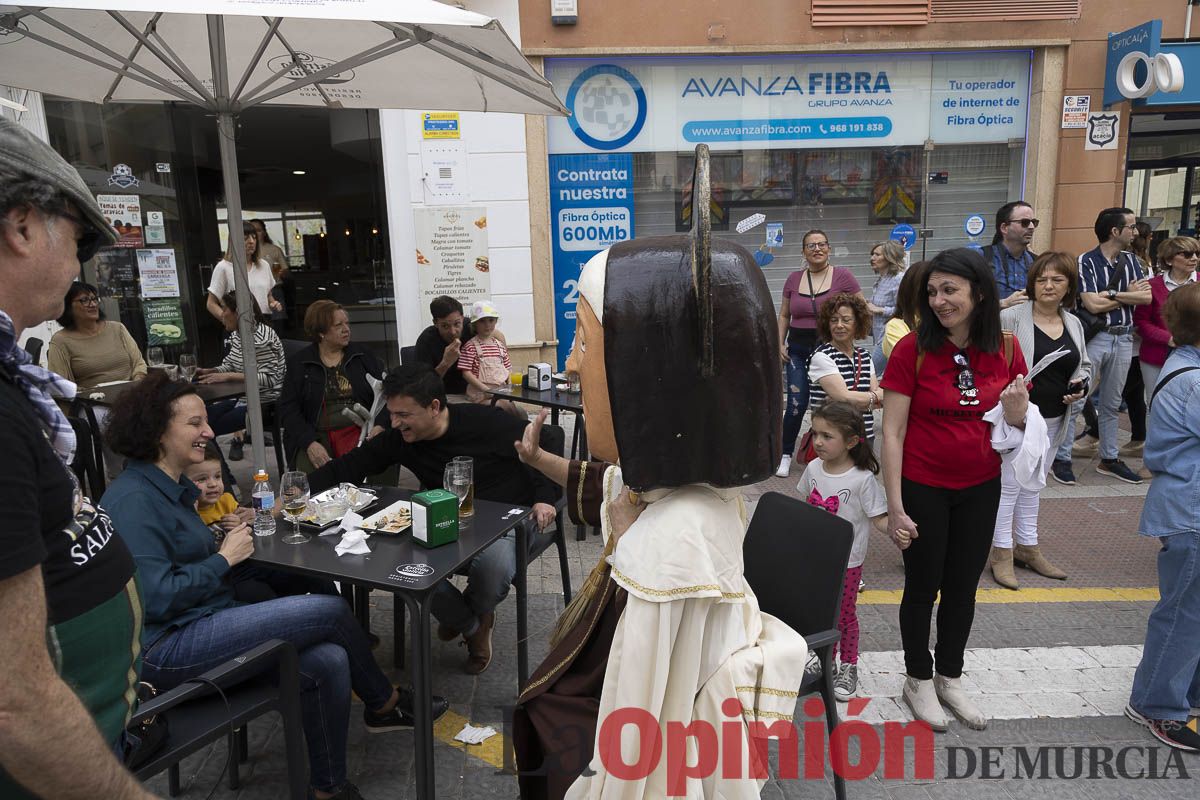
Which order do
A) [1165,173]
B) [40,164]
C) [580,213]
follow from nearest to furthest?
[40,164]
[580,213]
[1165,173]

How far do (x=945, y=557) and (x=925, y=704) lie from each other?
0.62 metres

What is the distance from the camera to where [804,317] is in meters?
6.36

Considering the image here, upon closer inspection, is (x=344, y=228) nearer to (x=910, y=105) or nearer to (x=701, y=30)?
(x=701, y=30)

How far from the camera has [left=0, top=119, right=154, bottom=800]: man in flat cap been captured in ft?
3.68

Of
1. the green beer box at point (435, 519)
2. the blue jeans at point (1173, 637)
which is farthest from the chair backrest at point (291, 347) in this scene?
the blue jeans at point (1173, 637)

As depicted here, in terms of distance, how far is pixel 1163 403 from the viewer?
2908 mm

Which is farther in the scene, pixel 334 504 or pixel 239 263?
pixel 239 263

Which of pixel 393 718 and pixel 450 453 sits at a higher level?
pixel 450 453

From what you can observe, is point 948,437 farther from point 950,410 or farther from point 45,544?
point 45,544

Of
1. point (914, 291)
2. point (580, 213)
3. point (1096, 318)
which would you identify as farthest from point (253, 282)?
point (1096, 318)

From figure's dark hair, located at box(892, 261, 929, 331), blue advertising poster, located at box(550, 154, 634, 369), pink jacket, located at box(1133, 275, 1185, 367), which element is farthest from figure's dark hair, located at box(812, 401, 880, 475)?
blue advertising poster, located at box(550, 154, 634, 369)

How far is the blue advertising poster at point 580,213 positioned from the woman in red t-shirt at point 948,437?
18.4 feet

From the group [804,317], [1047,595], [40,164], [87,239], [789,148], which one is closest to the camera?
[40,164]

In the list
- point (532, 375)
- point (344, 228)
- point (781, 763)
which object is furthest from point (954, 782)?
point (344, 228)
